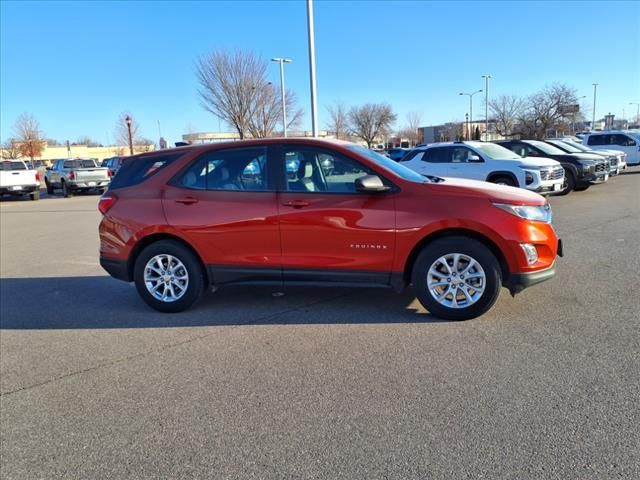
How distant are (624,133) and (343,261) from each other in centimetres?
2411

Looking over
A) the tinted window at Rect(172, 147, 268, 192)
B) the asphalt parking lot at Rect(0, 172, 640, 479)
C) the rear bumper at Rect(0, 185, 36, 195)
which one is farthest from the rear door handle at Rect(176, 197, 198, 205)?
the rear bumper at Rect(0, 185, 36, 195)

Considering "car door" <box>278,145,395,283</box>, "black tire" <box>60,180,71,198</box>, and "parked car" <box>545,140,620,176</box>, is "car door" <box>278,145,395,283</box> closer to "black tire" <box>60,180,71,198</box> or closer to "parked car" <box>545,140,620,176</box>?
"parked car" <box>545,140,620,176</box>

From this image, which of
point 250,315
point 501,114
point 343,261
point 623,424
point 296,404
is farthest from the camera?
point 501,114

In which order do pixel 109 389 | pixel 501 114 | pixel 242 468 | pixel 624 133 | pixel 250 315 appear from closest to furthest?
pixel 242 468
pixel 109 389
pixel 250 315
pixel 624 133
pixel 501 114

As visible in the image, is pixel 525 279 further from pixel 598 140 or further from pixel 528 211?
pixel 598 140

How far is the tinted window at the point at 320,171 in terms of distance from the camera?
15.2ft

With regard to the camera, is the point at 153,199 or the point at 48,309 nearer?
the point at 153,199

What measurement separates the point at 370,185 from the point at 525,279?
66.1 inches

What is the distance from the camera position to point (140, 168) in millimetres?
5293

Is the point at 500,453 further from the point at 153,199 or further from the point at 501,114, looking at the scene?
the point at 501,114

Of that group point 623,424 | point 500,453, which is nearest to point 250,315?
point 500,453

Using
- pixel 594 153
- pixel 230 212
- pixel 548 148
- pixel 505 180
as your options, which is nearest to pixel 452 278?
pixel 230 212

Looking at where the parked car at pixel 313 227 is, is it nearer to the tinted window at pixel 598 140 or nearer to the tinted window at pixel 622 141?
the tinted window at pixel 598 140

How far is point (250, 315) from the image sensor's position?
16.3 feet
